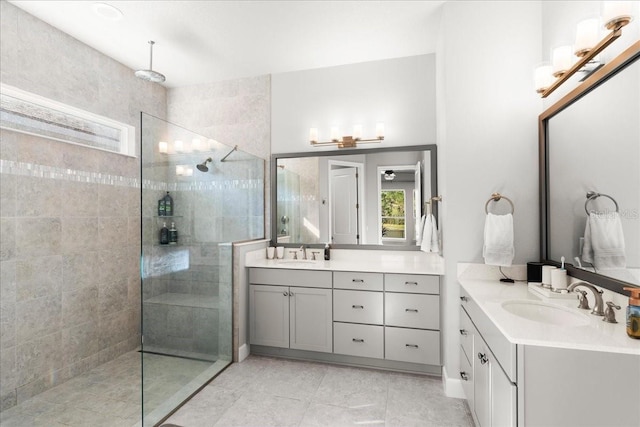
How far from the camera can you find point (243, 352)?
111 inches

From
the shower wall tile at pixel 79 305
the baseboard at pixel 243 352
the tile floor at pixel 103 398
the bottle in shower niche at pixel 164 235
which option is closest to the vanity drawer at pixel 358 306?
the baseboard at pixel 243 352

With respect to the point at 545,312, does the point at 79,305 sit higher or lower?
lower

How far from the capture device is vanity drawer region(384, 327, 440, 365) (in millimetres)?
2445

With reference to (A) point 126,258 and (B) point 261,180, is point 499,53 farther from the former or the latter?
(A) point 126,258

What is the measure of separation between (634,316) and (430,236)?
1609 millimetres

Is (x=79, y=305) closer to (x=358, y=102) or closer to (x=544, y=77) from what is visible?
(x=358, y=102)

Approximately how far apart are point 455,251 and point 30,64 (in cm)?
344

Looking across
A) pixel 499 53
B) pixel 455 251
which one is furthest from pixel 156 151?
pixel 499 53

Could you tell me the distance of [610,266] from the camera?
4.84 ft

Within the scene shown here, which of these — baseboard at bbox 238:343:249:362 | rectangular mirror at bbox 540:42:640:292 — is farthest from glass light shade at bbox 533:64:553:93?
baseboard at bbox 238:343:249:362

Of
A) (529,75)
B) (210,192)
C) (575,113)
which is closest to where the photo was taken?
(575,113)

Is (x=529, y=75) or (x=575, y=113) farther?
(x=529, y=75)

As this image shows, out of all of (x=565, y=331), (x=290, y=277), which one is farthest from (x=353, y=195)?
(x=565, y=331)

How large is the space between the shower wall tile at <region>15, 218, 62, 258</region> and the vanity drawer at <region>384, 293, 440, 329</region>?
267cm
